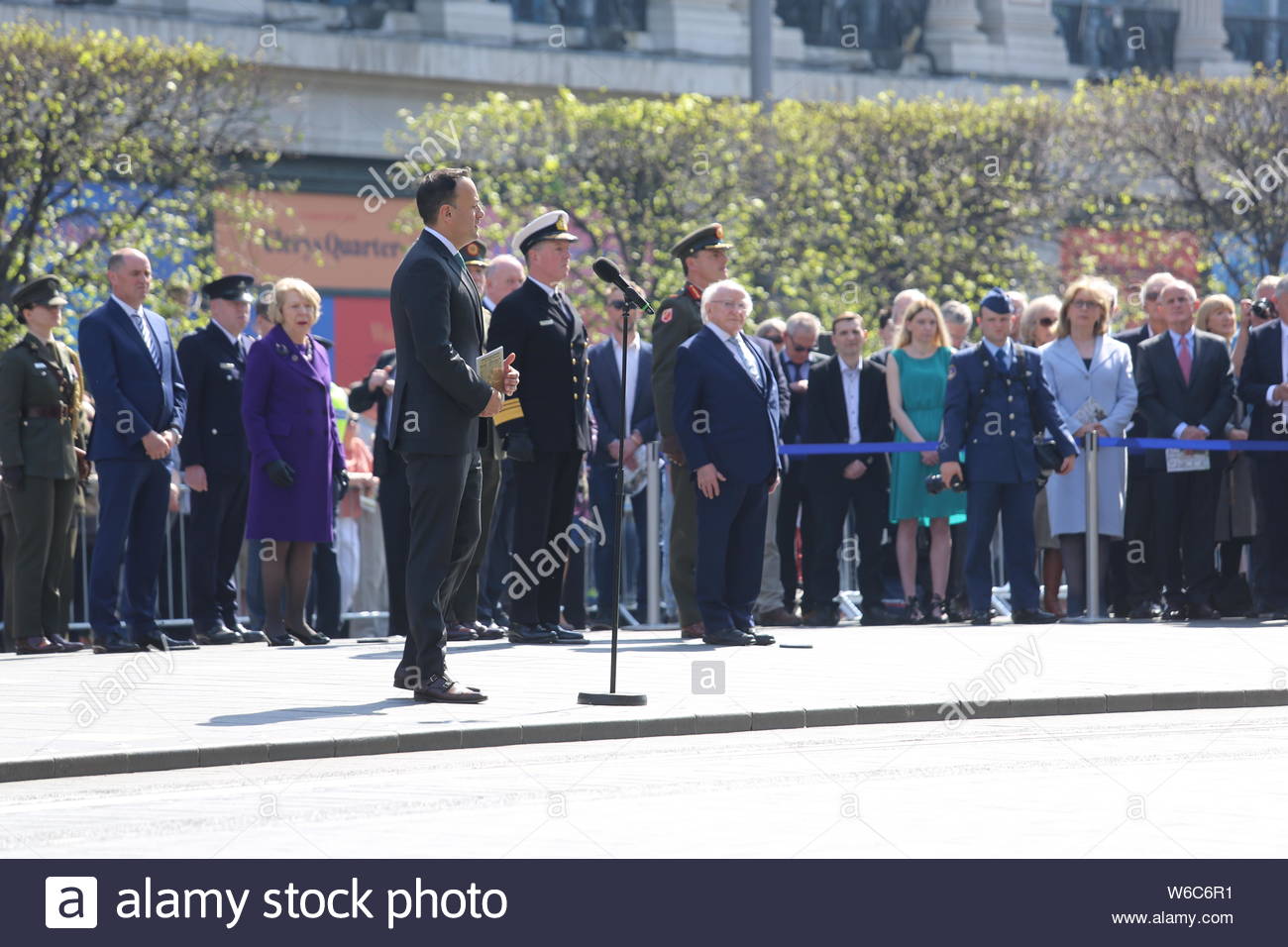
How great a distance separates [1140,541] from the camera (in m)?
16.0

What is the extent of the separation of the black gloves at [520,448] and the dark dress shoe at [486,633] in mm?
1314

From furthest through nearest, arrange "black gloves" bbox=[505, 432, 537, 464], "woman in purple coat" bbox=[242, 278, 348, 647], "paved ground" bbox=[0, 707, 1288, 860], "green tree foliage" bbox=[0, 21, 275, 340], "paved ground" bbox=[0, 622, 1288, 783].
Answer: "green tree foliage" bbox=[0, 21, 275, 340]
"woman in purple coat" bbox=[242, 278, 348, 647]
"black gloves" bbox=[505, 432, 537, 464]
"paved ground" bbox=[0, 622, 1288, 783]
"paved ground" bbox=[0, 707, 1288, 860]

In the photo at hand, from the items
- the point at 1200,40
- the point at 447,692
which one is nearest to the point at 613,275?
the point at 447,692

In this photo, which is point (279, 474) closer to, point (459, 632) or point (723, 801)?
point (459, 632)

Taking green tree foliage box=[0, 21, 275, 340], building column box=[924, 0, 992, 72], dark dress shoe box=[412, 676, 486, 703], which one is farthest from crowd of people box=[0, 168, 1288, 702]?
building column box=[924, 0, 992, 72]

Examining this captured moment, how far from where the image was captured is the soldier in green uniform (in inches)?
561

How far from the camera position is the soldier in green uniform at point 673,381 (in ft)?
46.7

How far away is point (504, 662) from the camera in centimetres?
1241

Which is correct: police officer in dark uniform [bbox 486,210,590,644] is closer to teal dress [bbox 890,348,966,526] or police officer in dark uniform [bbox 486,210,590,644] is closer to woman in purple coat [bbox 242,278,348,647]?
woman in purple coat [bbox 242,278,348,647]

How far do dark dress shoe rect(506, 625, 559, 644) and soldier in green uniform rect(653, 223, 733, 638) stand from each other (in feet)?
3.21

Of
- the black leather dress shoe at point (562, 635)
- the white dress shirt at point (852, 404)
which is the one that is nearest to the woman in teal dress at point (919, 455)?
the white dress shirt at point (852, 404)

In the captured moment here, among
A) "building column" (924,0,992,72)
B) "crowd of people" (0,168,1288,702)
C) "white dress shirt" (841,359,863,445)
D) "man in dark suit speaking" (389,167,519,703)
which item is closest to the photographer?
"man in dark suit speaking" (389,167,519,703)

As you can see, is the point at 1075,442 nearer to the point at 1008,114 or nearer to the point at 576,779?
the point at 576,779
